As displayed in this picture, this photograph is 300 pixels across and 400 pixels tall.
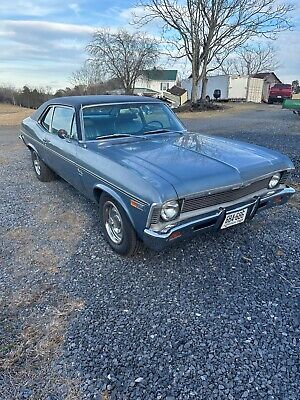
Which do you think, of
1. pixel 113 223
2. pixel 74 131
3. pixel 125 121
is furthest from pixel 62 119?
pixel 113 223

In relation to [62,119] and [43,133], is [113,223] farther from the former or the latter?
[43,133]

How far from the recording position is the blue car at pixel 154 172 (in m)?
2.56

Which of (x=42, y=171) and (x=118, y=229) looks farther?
(x=42, y=171)

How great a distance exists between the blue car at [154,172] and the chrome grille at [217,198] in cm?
1

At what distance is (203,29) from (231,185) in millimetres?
23302

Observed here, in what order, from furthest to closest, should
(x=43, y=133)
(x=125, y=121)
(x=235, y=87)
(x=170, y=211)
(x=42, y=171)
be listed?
(x=235, y=87), (x=42, y=171), (x=43, y=133), (x=125, y=121), (x=170, y=211)

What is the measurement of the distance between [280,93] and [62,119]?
117 ft

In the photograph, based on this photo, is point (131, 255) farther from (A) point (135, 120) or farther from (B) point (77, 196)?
(B) point (77, 196)

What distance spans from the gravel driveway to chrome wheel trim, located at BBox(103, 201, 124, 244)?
19cm

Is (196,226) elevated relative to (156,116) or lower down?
lower down

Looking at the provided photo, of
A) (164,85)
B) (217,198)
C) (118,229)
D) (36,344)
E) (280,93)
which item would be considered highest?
(164,85)

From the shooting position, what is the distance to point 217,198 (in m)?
2.73

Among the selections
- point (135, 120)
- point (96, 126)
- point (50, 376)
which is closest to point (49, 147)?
point (96, 126)

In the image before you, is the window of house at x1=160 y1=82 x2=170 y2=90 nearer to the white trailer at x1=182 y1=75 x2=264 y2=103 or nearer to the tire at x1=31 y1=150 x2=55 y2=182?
the white trailer at x1=182 y1=75 x2=264 y2=103
